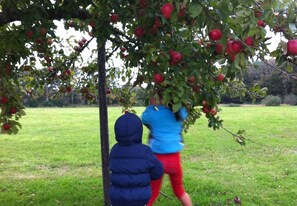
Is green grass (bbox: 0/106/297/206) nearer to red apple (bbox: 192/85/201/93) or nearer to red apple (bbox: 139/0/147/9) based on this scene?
red apple (bbox: 192/85/201/93)

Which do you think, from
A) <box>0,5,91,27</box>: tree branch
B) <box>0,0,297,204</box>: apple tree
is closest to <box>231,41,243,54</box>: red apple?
<box>0,0,297,204</box>: apple tree

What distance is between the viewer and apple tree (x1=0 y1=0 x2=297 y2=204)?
209 cm

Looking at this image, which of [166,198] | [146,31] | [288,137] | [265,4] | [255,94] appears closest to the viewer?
[265,4]

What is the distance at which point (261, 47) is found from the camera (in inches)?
92.8

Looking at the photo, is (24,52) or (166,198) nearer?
(24,52)

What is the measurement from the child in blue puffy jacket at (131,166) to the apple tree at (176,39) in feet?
1.08

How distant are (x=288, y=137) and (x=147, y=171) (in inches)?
404

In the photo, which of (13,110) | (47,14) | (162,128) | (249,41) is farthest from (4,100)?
(249,41)

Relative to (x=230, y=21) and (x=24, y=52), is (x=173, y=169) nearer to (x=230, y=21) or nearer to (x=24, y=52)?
(x=230, y=21)

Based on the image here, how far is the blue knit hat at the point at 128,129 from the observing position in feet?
8.73

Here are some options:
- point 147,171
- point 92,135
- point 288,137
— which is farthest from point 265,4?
point 92,135

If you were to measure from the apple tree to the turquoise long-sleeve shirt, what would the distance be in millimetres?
157

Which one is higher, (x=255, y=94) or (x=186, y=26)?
(x=186, y=26)

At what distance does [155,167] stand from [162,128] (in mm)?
454
